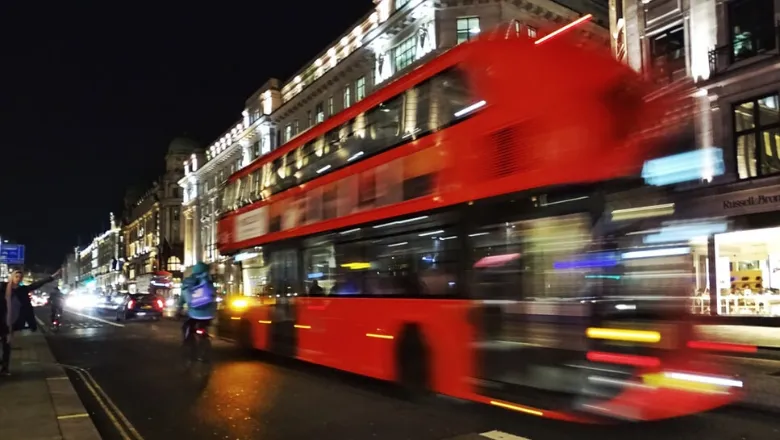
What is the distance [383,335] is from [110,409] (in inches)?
148

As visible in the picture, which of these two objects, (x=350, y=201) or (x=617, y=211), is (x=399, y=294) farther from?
(x=617, y=211)

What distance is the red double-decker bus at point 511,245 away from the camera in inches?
249

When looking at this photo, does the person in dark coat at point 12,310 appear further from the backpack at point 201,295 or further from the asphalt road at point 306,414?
the backpack at point 201,295

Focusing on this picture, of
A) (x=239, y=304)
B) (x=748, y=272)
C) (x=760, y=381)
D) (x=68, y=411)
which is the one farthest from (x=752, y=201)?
(x=68, y=411)

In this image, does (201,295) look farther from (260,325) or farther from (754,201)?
(754,201)

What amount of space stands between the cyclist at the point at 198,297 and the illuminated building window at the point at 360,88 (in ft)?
86.5

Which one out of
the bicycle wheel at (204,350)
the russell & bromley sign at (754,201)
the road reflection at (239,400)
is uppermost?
the russell & bromley sign at (754,201)

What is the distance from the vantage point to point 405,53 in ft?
107

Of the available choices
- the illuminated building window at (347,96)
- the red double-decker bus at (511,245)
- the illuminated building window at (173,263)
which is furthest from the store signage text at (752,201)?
the illuminated building window at (173,263)

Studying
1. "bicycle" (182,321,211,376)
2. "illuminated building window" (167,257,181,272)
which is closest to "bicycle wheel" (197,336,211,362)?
"bicycle" (182,321,211,376)

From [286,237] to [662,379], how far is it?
7.63 metres

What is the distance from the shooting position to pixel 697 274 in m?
7.38

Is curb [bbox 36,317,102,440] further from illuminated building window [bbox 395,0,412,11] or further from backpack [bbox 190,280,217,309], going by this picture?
illuminated building window [bbox 395,0,412,11]

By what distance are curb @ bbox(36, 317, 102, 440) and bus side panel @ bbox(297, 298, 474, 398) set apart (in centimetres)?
371
